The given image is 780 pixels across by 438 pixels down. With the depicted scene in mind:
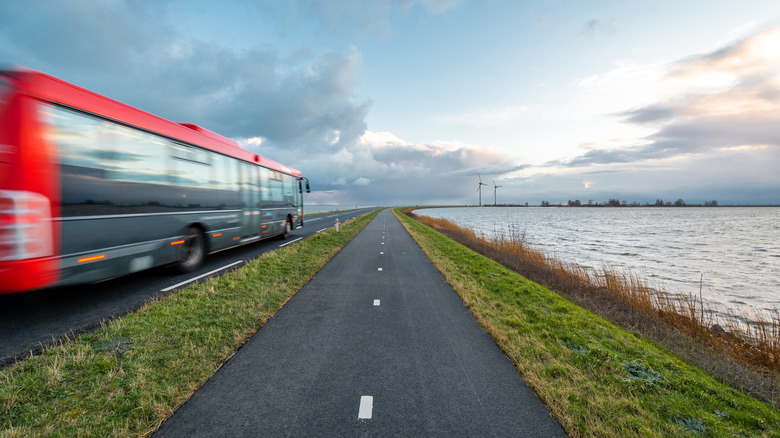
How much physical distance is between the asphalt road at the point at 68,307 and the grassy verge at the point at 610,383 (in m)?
6.63

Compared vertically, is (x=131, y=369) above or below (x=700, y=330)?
above

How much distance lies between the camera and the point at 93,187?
576cm

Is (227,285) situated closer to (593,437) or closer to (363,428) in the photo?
(363,428)

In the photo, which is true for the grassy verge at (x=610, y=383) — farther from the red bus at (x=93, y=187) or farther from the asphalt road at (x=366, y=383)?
the red bus at (x=93, y=187)

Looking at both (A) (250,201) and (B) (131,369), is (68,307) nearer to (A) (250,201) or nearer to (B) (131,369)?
(B) (131,369)

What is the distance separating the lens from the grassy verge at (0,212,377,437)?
2.89 m

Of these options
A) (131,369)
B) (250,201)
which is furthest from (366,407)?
(250,201)

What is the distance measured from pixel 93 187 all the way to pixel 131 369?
3.90m

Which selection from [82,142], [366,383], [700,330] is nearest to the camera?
[366,383]

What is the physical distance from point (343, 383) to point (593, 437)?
2540 millimetres

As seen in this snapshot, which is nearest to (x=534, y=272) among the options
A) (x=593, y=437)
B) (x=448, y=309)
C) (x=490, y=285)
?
(x=490, y=285)

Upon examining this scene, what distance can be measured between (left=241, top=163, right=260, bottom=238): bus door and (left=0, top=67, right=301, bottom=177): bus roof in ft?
4.96

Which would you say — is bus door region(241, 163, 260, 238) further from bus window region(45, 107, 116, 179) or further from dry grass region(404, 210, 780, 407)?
dry grass region(404, 210, 780, 407)

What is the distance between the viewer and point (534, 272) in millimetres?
12406
